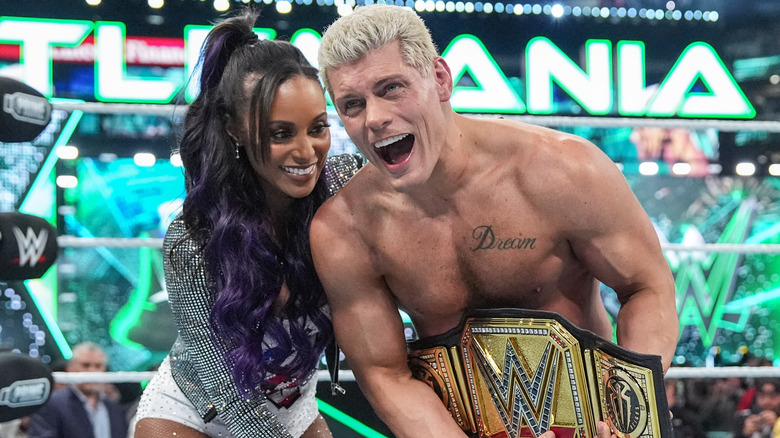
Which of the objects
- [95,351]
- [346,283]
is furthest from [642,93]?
[346,283]

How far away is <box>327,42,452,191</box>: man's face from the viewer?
1.27 m

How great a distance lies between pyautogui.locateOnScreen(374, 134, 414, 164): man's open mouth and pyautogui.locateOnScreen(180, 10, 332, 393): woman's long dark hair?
26 centimetres

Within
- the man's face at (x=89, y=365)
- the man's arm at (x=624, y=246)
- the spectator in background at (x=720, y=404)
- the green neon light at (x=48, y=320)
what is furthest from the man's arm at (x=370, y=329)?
the green neon light at (x=48, y=320)

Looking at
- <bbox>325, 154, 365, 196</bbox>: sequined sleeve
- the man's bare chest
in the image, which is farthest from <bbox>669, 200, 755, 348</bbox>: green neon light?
the man's bare chest

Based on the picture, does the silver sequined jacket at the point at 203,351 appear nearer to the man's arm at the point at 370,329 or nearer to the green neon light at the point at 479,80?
the man's arm at the point at 370,329

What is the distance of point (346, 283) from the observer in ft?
4.66

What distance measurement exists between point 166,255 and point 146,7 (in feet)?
16.8

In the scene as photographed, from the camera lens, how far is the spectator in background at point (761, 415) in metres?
4.46

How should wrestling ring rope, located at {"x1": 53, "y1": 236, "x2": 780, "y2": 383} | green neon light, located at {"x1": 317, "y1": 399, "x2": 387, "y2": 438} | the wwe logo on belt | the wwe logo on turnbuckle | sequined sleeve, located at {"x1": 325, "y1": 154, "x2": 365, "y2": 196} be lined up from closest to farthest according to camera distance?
the wwe logo on turnbuckle < the wwe logo on belt < sequined sleeve, located at {"x1": 325, "y1": 154, "x2": 365, "y2": 196} < wrestling ring rope, located at {"x1": 53, "y1": 236, "x2": 780, "y2": 383} < green neon light, located at {"x1": 317, "y1": 399, "x2": 387, "y2": 438}

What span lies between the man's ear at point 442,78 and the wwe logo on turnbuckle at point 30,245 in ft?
2.20

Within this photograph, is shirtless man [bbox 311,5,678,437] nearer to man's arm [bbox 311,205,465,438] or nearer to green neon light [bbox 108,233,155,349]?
man's arm [bbox 311,205,465,438]

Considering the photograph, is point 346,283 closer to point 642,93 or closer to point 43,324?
point 43,324

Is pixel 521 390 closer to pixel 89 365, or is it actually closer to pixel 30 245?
pixel 30 245

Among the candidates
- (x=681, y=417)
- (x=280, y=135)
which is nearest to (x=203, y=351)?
(x=280, y=135)
